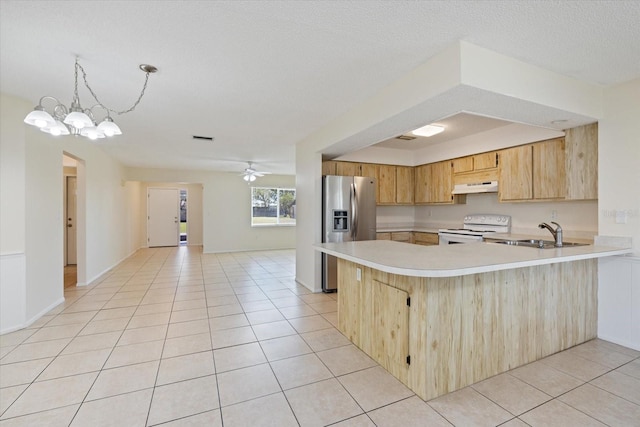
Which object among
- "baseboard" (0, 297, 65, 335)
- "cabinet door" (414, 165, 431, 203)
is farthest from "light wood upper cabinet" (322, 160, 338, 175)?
"baseboard" (0, 297, 65, 335)

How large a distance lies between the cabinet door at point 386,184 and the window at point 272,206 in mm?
4537

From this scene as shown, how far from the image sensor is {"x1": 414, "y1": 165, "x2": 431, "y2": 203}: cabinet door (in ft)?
17.6

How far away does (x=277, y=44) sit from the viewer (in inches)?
80.2

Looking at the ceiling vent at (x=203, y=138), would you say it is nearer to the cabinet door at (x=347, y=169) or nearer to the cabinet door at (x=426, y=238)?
the cabinet door at (x=347, y=169)

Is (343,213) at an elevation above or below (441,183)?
below

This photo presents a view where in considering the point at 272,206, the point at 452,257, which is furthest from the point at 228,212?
the point at 452,257

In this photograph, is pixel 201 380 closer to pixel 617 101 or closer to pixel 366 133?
pixel 366 133

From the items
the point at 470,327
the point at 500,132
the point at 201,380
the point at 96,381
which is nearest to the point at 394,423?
the point at 470,327

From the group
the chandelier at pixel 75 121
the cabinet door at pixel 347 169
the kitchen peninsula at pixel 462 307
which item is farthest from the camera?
the cabinet door at pixel 347 169

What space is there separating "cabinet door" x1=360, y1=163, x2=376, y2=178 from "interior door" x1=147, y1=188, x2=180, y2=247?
7.26 meters

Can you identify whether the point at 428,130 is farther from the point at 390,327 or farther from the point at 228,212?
the point at 228,212

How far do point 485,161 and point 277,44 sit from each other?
11.9 feet

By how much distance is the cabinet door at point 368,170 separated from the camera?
16.9 ft

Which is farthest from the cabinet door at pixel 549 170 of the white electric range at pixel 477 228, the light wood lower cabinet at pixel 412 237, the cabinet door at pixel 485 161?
the light wood lower cabinet at pixel 412 237
